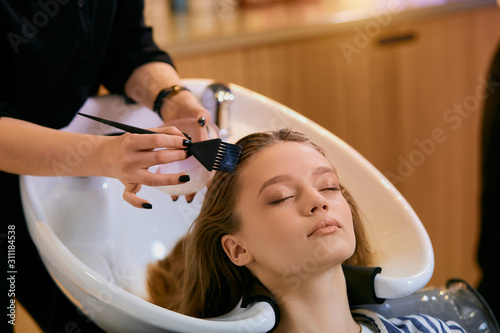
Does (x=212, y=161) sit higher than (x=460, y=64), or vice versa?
(x=212, y=161)

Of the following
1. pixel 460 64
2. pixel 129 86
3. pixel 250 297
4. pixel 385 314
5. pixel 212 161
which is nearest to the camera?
pixel 212 161

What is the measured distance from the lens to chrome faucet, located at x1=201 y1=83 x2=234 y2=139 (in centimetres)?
98

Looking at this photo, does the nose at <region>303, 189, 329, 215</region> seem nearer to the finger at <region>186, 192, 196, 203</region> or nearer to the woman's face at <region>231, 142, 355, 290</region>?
the woman's face at <region>231, 142, 355, 290</region>

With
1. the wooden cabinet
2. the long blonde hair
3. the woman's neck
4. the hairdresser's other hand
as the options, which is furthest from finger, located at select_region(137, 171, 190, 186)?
the wooden cabinet

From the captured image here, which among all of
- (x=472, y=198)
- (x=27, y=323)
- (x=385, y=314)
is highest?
(x=385, y=314)

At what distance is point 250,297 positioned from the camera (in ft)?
2.64

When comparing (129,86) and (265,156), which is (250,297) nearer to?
(265,156)

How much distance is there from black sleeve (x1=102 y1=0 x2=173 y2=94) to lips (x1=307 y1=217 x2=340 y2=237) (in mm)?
448

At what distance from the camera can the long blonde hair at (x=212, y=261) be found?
0.81 m

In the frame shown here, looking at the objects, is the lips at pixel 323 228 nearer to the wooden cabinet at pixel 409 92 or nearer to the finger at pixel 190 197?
the finger at pixel 190 197

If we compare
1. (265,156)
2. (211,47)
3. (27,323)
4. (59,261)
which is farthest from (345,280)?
(211,47)

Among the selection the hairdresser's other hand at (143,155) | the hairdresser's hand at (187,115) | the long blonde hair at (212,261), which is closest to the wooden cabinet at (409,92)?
the hairdresser's hand at (187,115)

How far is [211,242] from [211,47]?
3.57ft

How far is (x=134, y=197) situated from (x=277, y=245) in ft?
0.63
